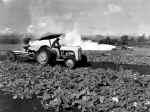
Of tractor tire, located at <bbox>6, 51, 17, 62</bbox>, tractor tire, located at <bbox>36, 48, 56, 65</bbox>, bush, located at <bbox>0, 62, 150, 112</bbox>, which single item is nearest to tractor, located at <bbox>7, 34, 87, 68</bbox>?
tractor tire, located at <bbox>36, 48, 56, 65</bbox>

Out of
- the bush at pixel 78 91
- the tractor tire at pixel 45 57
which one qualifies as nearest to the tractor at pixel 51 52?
the tractor tire at pixel 45 57

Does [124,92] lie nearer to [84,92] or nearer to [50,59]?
[84,92]

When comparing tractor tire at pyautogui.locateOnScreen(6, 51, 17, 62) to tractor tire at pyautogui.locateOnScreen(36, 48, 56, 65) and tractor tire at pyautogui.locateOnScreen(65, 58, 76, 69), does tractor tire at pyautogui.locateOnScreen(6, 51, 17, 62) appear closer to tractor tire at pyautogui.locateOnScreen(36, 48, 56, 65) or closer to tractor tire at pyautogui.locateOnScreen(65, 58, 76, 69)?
tractor tire at pyautogui.locateOnScreen(36, 48, 56, 65)

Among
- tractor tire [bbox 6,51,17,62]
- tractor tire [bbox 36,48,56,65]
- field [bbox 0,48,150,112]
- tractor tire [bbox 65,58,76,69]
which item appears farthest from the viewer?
tractor tire [bbox 6,51,17,62]

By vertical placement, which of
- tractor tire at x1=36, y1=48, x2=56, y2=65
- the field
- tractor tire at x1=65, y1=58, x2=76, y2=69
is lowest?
the field

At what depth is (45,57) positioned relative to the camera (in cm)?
1681

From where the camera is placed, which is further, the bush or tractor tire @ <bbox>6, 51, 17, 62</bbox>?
tractor tire @ <bbox>6, 51, 17, 62</bbox>

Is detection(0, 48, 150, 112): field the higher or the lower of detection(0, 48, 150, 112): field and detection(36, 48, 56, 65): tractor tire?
the lower

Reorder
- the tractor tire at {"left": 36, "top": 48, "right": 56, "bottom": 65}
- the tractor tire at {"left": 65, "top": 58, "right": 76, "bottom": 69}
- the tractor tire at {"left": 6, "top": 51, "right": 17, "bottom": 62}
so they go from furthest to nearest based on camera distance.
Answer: the tractor tire at {"left": 6, "top": 51, "right": 17, "bottom": 62}
the tractor tire at {"left": 36, "top": 48, "right": 56, "bottom": 65}
the tractor tire at {"left": 65, "top": 58, "right": 76, "bottom": 69}

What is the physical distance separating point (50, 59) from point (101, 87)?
22.1ft

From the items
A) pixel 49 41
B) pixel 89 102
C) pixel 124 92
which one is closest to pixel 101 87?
pixel 124 92

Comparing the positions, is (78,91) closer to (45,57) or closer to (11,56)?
(45,57)

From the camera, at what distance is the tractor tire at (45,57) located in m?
16.8

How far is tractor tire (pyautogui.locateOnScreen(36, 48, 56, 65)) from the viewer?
55.0 feet
